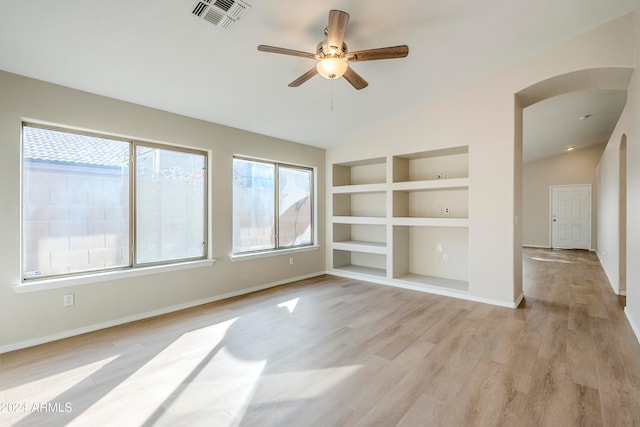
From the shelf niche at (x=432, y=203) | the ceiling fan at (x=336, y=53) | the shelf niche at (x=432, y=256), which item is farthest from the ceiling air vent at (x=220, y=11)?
the shelf niche at (x=432, y=256)

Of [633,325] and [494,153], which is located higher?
[494,153]

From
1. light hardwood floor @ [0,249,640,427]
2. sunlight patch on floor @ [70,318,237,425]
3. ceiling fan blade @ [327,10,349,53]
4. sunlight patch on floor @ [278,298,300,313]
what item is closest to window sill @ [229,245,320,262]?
light hardwood floor @ [0,249,640,427]

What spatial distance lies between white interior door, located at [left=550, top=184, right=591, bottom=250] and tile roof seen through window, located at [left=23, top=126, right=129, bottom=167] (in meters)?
11.3

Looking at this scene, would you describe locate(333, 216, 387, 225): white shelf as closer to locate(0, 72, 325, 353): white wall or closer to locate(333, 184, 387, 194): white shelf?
locate(333, 184, 387, 194): white shelf

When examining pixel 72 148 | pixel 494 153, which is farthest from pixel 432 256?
pixel 72 148

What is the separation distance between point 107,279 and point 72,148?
1450mm

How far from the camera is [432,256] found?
16.5 ft

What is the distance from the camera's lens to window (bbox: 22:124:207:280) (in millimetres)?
2861

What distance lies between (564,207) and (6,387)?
1214 centimetres

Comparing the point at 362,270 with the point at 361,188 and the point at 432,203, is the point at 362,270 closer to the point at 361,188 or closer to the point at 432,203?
the point at 361,188

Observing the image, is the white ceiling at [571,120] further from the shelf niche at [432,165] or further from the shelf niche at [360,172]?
the shelf niche at [360,172]

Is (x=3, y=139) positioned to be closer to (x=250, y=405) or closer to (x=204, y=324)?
(x=204, y=324)

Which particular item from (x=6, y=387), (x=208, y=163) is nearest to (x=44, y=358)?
(x=6, y=387)

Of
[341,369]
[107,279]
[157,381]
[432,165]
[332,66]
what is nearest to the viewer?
[157,381]
